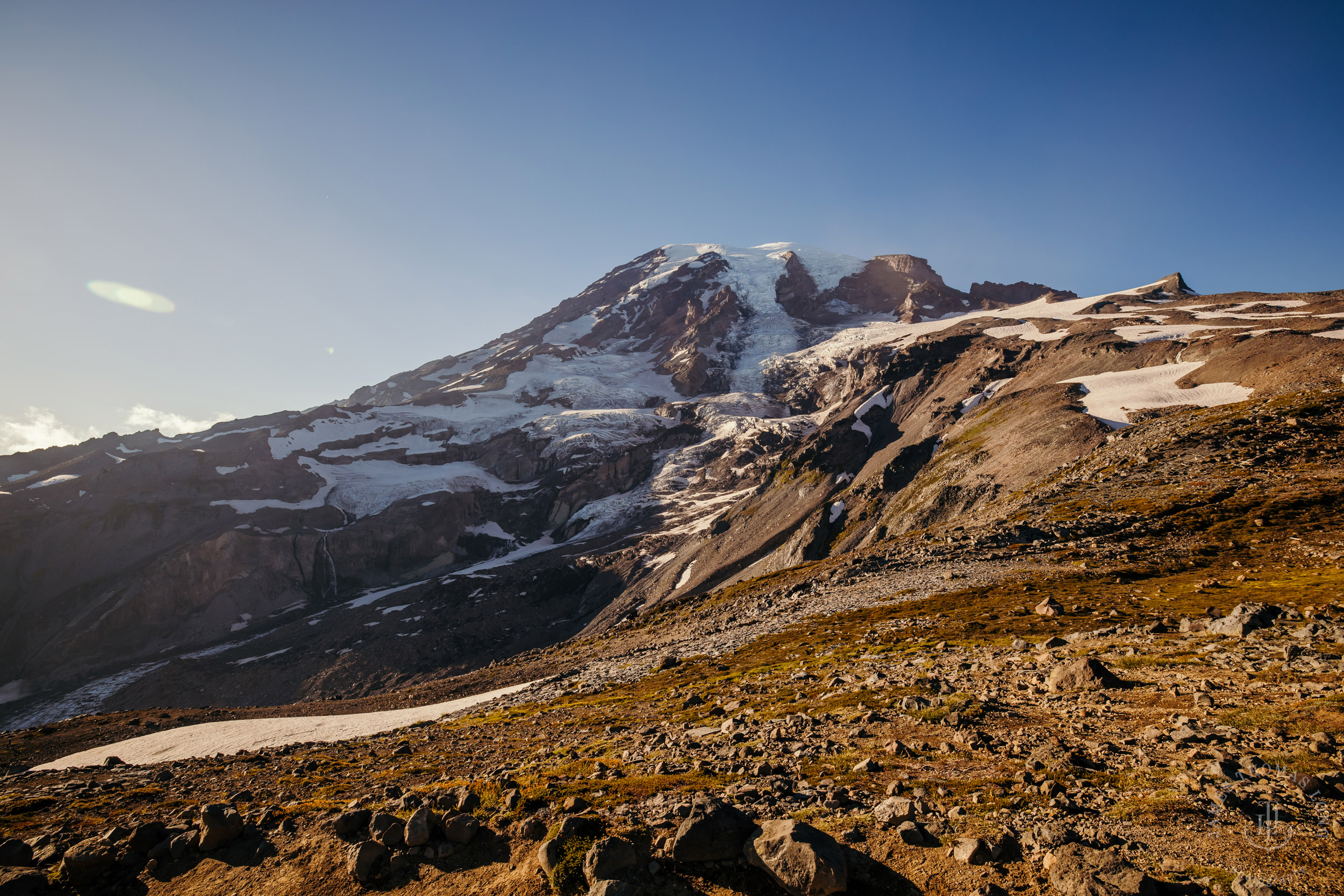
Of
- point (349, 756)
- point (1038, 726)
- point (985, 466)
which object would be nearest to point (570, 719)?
point (349, 756)

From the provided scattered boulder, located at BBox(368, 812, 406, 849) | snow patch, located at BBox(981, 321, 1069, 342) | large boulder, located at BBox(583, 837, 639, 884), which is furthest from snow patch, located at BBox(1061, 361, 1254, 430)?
scattered boulder, located at BBox(368, 812, 406, 849)

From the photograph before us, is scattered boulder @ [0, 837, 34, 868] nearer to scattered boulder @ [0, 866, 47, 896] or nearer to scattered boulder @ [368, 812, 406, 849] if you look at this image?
scattered boulder @ [0, 866, 47, 896]

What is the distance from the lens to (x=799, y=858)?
8.02 meters

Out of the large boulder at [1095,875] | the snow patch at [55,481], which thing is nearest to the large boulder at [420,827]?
the large boulder at [1095,875]

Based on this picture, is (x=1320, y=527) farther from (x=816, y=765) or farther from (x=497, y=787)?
(x=497, y=787)

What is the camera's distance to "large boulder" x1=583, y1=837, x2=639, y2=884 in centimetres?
887

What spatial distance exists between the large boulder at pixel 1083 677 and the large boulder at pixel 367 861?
56.6 feet

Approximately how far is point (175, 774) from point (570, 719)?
17.6 meters

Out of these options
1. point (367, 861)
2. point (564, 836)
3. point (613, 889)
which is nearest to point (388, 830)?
point (367, 861)

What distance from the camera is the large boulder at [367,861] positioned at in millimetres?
10648

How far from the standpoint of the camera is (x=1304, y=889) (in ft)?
22.0

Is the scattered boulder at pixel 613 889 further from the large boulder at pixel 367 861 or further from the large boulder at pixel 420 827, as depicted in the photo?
the large boulder at pixel 367 861

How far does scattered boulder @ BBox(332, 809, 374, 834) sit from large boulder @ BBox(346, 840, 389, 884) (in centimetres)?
90

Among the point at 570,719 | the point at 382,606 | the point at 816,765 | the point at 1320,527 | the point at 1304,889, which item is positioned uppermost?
the point at 1304,889
